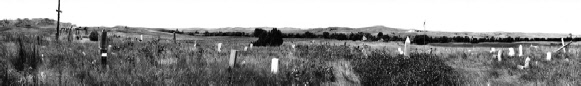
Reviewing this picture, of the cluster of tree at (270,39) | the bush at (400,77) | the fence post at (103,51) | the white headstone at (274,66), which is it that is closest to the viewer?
the bush at (400,77)

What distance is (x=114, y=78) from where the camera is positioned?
646 cm

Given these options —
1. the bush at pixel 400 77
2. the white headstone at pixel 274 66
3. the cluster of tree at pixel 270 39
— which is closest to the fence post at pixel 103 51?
the white headstone at pixel 274 66

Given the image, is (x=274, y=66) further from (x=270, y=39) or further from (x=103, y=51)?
(x=270, y=39)

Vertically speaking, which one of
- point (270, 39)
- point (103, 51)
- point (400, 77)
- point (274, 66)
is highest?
point (103, 51)

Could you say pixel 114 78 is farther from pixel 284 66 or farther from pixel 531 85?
pixel 531 85

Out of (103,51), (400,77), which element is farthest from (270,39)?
(400,77)

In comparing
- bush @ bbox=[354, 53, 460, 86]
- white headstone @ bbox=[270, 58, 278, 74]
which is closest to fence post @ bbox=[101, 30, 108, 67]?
white headstone @ bbox=[270, 58, 278, 74]

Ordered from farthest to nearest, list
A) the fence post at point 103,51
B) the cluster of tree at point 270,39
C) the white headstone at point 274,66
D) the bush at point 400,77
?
the cluster of tree at point 270,39 → the white headstone at point 274,66 → the fence post at point 103,51 → the bush at point 400,77

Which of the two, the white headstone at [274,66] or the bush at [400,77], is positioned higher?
the white headstone at [274,66]

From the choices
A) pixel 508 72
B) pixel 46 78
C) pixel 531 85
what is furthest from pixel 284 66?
pixel 508 72

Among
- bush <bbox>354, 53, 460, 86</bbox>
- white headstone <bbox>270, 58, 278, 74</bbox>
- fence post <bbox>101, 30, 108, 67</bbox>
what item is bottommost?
bush <bbox>354, 53, 460, 86</bbox>

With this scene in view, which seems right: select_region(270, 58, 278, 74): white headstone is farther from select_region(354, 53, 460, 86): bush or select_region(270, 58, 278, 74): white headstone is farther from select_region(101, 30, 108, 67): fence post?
select_region(101, 30, 108, 67): fence post

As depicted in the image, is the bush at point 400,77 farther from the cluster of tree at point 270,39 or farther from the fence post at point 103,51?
the cluster of tree at point 270,39

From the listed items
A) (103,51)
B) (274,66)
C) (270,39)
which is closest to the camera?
(103,51)
